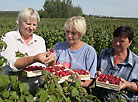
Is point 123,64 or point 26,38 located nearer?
point 26,38

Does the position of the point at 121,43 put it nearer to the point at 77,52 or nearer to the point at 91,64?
the point at 91,64

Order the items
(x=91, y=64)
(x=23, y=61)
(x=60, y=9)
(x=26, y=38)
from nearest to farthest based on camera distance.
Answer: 1. (x=23, y=61)
2. (x=26, y=38)
3. (x=91, y=64)
4. (x=60, y=9)

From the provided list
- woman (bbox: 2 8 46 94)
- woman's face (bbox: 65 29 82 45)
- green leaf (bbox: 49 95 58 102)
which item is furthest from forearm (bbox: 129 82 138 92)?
green leaf (bbox: 49 95 58 102)

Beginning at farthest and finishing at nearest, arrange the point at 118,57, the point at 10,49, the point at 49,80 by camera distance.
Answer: the point at 118,57 → the point at 10,49 → the point at 49,80

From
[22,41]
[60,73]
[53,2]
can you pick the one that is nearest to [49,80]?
[60,73]

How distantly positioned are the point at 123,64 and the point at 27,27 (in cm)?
152

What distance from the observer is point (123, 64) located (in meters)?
2.53

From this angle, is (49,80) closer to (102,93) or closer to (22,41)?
(22,41)

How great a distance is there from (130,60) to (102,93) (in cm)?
69

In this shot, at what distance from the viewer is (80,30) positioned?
7.84 feet

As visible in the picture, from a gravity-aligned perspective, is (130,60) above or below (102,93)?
above

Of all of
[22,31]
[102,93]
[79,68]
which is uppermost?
[22,31]

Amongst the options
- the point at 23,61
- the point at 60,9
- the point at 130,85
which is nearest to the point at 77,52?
the point at 130,85

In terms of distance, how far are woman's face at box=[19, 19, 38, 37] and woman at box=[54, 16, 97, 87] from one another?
0.53 meters
